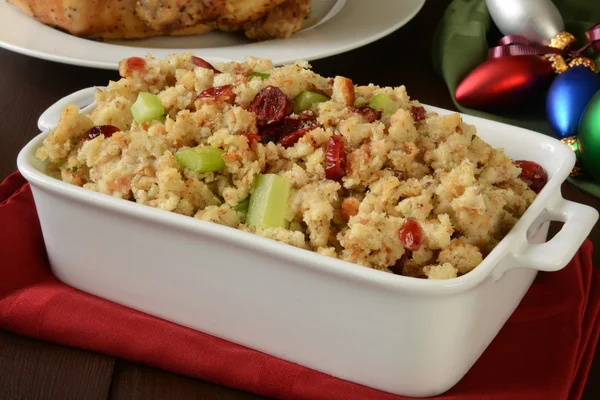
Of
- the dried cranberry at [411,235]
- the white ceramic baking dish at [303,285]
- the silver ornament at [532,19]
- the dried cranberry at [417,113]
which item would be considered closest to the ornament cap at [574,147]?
the silver ornament at [532,19]

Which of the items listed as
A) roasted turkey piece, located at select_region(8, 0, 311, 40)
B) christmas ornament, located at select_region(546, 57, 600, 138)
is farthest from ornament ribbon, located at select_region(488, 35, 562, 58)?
roasted turkey piece, located at select_region(8, 0, 311, 40)

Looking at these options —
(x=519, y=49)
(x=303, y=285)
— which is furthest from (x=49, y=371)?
(x=519, y=49)

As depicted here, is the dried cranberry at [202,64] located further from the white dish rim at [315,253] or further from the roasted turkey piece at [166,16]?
the roasted turkey piece at [166,16]

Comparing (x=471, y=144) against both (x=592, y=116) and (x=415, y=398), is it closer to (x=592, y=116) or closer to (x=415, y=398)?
(x=415, y=398)

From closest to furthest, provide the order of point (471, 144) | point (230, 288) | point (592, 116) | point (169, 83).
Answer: point (230, 288)
point (471, 144)
point (169, 83)
point (592, 116)

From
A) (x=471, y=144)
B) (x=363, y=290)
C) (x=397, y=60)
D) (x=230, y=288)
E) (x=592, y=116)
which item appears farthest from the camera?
(x=397, y=60)

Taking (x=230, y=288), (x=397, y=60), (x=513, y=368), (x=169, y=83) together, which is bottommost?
(x=397, y=60)

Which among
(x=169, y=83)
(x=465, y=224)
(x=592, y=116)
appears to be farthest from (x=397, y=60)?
(x=465, y=224)
